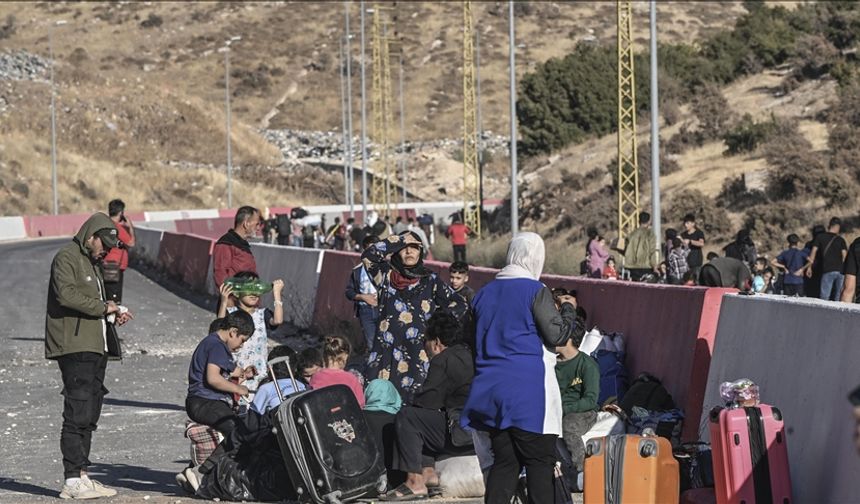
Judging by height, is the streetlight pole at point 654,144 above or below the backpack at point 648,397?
above

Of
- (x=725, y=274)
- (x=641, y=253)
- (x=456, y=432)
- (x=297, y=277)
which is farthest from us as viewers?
(x=297, y=277)

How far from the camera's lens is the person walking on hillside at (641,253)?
23.1m

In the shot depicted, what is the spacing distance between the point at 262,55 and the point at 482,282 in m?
122

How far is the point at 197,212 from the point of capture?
223 feet

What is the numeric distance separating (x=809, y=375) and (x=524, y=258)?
1.81 m

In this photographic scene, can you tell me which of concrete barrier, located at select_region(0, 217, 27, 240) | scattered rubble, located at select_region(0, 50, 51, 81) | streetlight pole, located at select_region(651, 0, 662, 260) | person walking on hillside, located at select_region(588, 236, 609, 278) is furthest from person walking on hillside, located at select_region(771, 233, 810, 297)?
scattered rubble, located at select_region(0, 50, 51, 81)

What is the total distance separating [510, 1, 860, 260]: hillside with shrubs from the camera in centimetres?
4275

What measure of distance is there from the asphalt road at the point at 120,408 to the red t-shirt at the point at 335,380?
1.09 meters

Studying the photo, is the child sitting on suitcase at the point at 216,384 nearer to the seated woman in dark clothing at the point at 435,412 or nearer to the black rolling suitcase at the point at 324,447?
the black rolling suitcase at the point at 324,447

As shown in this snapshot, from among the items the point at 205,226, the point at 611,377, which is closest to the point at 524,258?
the point at 611,377

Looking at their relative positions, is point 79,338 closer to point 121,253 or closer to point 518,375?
point 518,375

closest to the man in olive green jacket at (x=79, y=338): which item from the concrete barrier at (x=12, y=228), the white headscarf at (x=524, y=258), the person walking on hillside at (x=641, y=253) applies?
the white headscarf at (x=524, y=258)

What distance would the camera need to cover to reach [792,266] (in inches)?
885

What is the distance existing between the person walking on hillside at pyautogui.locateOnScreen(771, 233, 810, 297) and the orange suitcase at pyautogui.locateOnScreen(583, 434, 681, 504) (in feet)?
46.8
